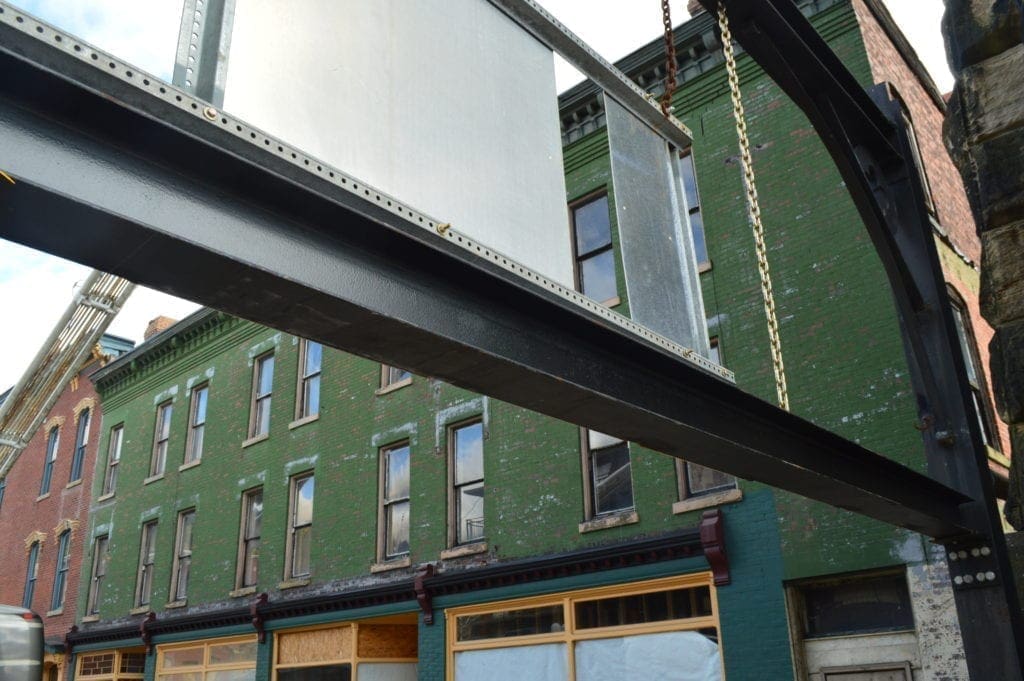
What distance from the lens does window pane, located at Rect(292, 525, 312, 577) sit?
61.9 feet

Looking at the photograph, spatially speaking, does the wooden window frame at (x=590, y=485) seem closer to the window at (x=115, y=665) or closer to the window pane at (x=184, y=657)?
the window pane at (x=184, y=657)

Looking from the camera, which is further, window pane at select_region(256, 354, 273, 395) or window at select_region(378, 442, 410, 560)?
window pane at select_region(256, 354, 273, 395)

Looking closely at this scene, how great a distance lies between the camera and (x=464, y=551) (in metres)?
15.5

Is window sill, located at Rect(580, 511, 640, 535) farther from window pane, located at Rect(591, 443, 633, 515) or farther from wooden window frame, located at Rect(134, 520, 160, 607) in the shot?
wooden window frame, located at Rect(134, 520, 160, 607)

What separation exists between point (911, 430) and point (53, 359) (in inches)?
727

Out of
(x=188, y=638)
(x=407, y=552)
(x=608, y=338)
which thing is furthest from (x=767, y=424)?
(x=188, y=638)

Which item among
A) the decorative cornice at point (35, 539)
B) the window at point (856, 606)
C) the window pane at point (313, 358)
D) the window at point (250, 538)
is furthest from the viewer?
the decorative cornice at point (35, 539)

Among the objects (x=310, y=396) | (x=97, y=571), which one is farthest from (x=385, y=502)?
(x=97, y=571)

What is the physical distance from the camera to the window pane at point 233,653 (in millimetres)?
19188

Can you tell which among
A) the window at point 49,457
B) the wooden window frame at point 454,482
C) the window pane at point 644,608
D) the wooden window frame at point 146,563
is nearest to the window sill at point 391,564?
the wooden window frame at point 454,482

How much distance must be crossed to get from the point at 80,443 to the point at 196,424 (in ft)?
23.8

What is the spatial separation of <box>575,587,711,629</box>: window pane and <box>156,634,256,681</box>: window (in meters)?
8.80

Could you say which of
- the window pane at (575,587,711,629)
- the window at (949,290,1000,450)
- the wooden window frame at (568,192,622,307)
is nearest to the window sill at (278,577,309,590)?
the window pane at (575,587,711,629)

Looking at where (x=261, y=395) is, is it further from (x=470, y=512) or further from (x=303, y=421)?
(x=470, y=512)
